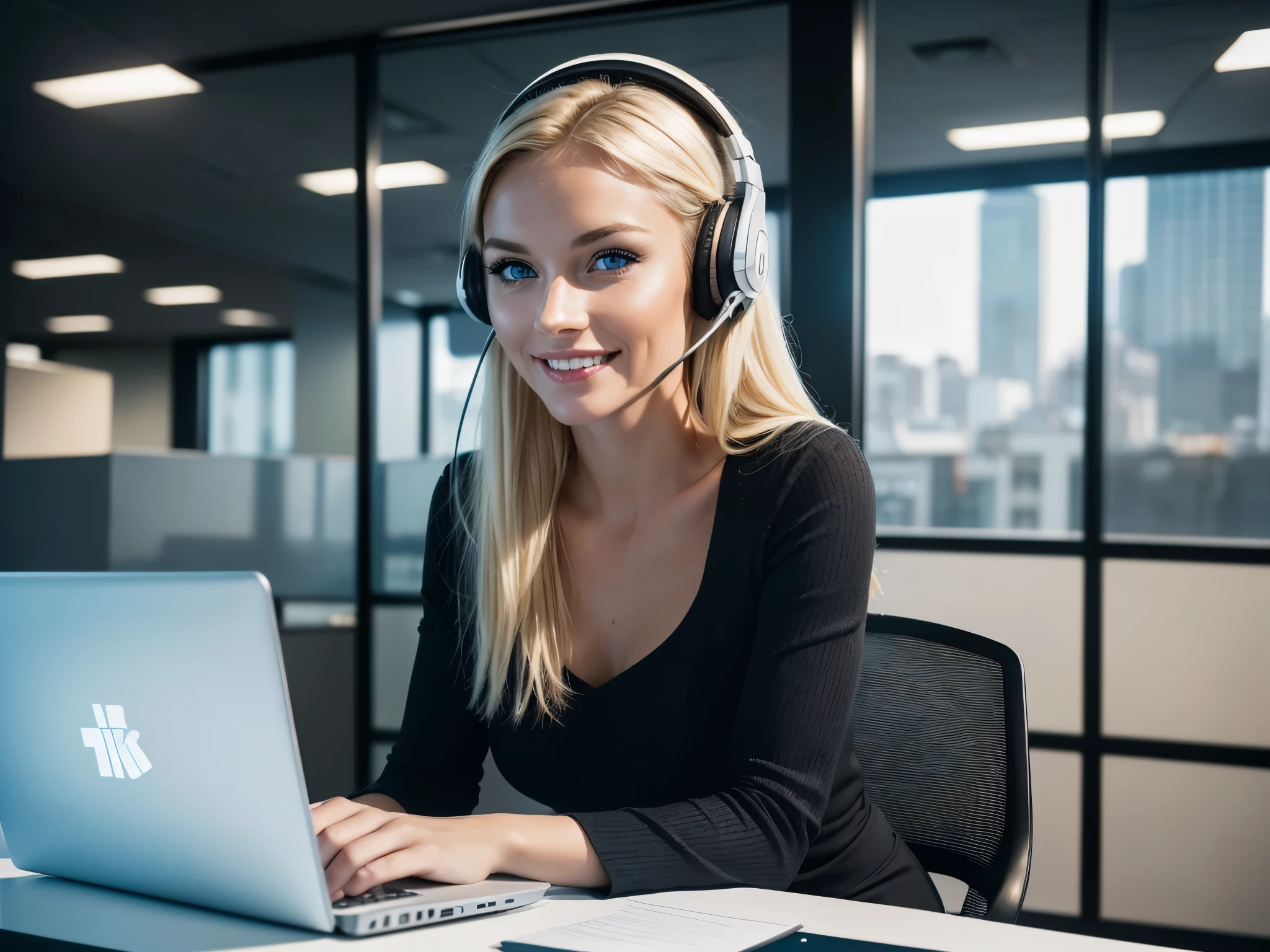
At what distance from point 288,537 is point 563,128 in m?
2.59

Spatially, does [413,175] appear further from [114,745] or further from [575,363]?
[114,745]

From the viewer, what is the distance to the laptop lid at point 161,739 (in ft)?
1.98

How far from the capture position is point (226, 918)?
27.1 inches

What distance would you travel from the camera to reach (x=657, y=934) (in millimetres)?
657

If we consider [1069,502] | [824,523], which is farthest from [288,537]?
[1069,502]

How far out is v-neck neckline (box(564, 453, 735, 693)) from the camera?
106 cm

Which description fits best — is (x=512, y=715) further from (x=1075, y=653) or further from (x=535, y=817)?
(x=1075, y=653)

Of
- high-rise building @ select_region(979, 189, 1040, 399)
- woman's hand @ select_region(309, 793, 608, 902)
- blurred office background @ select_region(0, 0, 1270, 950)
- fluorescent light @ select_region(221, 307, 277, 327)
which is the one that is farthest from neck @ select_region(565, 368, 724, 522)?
high-rise building @ select_region(979, 189, 1040, 399)

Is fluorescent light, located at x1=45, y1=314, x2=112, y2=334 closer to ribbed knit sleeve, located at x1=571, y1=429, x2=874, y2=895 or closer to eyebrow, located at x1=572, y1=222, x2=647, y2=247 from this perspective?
eyebrow, located at x1=572, y1=222, x2=647, y2=247

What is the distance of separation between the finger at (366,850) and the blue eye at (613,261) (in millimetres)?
577

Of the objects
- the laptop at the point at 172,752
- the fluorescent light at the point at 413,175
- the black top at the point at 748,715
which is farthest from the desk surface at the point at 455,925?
the fluorescent light at the point at 413,175

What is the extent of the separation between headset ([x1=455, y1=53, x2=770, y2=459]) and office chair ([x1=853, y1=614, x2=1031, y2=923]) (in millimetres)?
428

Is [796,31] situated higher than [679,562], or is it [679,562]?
[796,31]

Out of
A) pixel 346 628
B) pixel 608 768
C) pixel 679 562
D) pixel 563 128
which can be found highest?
pixel 563 128
